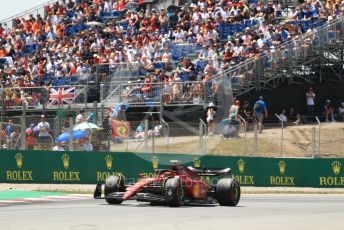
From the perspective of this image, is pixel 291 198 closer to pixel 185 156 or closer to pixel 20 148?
pixel 185 156

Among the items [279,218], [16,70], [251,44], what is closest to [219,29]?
[251,44]

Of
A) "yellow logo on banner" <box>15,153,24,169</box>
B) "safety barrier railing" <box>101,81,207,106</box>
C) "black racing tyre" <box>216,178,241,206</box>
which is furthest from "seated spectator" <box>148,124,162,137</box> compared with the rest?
"black racing tyre" <box>216,178,241,206</box>

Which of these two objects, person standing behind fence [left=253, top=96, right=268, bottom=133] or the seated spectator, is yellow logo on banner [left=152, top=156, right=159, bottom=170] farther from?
person standing behind fence [left=253, top=96, right=268, bottom=133]

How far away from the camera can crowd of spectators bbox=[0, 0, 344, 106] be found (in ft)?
128

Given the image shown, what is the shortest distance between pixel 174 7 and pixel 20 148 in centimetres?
1637

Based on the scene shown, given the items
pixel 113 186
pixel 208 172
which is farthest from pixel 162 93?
pixel 113 186

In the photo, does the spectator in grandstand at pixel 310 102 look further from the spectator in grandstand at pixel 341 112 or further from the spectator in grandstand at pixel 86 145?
the spectator in grandstand at pixel 86 145

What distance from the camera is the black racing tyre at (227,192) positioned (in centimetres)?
2273

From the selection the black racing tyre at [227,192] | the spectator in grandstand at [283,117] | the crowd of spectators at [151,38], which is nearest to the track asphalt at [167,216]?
the black racing tyre at [227,192]

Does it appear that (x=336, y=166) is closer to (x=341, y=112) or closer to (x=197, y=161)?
(x=197, y=161)

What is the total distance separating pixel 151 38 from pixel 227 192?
20933 mm

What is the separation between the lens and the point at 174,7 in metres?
46.3

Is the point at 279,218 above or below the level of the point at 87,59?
below

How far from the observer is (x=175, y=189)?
21594 millimetres
